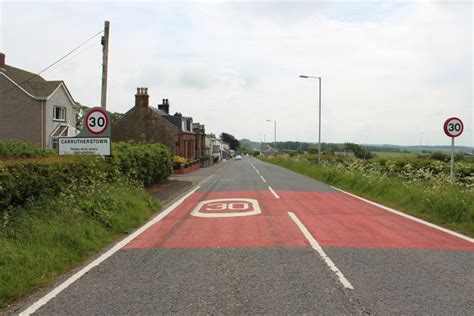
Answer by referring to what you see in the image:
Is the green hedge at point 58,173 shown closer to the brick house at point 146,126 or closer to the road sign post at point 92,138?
the road sign post at point 92,138

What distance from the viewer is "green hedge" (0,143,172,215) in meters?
6.99

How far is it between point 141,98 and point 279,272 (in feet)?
144

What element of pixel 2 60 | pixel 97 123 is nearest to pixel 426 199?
pixel 97 123

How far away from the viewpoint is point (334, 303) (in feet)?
15.1

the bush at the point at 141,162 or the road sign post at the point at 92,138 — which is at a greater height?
the road sign post at the point at 92,138

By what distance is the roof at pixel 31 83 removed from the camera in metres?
36.8

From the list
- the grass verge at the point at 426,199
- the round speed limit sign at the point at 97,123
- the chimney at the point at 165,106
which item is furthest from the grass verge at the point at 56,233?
the chimney at the point at 165,106

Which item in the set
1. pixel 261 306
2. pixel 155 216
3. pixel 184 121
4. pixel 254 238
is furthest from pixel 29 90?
pixel 261 306

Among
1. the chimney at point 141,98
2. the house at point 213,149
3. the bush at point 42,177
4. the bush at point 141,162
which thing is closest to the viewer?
the bush at point 42,177

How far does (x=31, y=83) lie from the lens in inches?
1507

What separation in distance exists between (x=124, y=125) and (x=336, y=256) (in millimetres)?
43443

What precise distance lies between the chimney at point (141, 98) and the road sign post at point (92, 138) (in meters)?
36.8

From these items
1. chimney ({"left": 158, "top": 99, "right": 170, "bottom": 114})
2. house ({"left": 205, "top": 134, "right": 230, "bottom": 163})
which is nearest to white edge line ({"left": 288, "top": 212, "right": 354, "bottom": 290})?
chimney ({"left": 158, "top": 99, "right": 170, "bottom": 114})

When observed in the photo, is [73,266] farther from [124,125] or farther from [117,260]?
[124,125]
